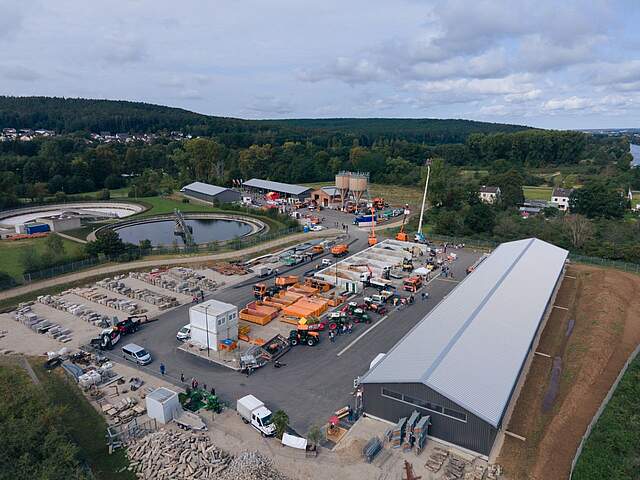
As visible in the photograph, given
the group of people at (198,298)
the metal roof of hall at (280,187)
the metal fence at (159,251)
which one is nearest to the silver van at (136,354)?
the group of people at (198,298)

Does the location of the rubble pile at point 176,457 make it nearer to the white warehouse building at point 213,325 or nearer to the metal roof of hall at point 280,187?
the white warehouse building at point 213,325

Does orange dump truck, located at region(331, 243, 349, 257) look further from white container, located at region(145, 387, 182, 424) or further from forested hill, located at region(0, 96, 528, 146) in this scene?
forested hill, located at region(0, 96, 528, 146)

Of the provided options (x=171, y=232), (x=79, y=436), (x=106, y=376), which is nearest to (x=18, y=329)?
(x=106, y=376)

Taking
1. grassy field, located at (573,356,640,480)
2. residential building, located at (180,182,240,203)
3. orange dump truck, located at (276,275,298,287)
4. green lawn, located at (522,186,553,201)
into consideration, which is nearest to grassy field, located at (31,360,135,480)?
orange dump truck, located at (276,275,298,287)

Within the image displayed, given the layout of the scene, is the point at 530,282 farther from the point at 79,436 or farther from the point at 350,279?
the point at 79,436

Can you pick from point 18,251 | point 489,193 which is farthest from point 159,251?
point 489,193

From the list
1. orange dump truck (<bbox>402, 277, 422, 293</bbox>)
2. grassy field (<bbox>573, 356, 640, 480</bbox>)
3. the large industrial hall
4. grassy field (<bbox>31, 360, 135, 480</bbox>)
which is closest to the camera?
grassy field (<bbox>573, 356, 640, 480</bbox>)

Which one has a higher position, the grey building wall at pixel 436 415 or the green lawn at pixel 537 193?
the green lawn at pixel 537 193
